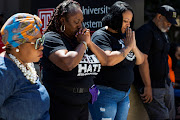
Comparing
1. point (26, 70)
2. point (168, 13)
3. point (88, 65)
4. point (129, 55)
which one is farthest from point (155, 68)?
point (26, 70)

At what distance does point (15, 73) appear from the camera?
1949 millimetres

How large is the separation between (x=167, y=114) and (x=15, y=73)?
2.79m

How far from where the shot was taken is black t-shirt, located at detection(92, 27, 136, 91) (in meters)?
2.98

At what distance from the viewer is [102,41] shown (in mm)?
2998

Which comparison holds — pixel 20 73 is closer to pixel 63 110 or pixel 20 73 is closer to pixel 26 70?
pixel 26 70

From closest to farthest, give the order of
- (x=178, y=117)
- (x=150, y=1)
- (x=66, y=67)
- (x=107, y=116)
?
(x=66, y=67), (x=107, y=116), (x=178, y=117), (x=150, y=1)

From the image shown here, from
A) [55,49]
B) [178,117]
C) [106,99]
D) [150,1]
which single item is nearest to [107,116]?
[106,99]

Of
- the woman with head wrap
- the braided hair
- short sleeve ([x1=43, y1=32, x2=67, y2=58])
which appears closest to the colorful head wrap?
the woman with head wrap

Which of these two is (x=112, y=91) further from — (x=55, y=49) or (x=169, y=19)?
(x=169, y=19)

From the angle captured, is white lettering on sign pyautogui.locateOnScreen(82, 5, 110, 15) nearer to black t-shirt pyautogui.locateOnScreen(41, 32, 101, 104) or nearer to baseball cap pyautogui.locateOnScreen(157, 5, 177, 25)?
baseball cap pyautogui.locateOnScreen(157, 5, 177, 25)

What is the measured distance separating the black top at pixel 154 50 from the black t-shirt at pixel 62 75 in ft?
5.13

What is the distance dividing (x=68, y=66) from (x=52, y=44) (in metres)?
0.24

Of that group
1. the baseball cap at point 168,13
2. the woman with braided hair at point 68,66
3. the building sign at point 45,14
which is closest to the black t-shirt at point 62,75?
the woman with braided hair at point 68,66

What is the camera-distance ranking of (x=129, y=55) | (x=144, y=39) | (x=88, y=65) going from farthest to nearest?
(x=144, y=39)
(x=129, y=55)
(x=88, y=65)
